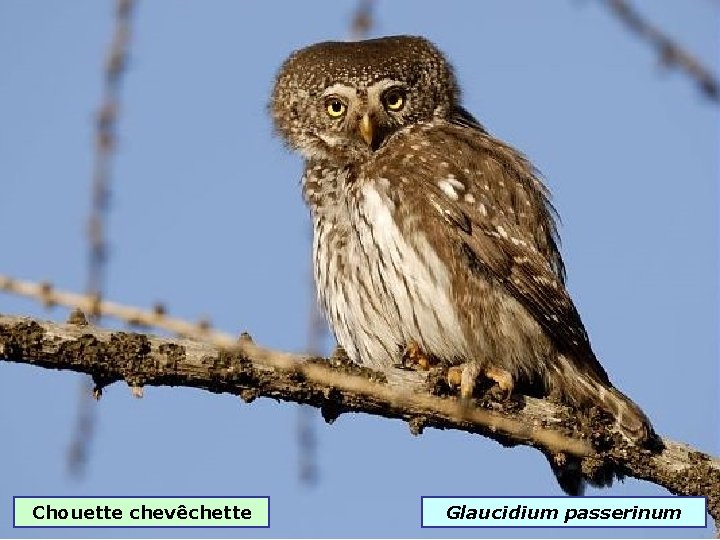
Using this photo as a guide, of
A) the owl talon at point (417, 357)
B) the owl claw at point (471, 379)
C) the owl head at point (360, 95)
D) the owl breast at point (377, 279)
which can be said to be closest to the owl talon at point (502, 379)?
the owl claw at point (471, 379)

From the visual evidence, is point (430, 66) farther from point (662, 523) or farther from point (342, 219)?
point (662, 523)

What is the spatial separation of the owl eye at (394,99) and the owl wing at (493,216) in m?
0.38

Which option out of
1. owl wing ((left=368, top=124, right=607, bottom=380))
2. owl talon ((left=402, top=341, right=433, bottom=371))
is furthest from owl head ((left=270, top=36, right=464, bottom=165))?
owl talon ((left=402, top=341, right=433, bottom=371))

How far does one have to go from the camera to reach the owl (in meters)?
4.18

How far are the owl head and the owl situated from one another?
0.06ft

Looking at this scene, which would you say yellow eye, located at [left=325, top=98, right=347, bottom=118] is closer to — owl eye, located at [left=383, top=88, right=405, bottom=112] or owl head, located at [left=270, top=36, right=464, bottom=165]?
owl head, located at [left=270, top=36, right=464, bottom=165]

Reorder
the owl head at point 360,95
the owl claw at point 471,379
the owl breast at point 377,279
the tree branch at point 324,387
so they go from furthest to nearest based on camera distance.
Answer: the owl head at point 360,95, the owl breast at point 377,279, the owl claw at point 471,379, the tree branch at point 324,387

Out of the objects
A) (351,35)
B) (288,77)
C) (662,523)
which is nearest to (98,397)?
(351,35)

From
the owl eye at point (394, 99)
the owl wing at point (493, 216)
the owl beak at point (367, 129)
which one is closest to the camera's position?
the owl wing at point (493, 216)

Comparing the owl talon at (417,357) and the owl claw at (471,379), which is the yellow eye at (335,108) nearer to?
the owl talon at (417,357)

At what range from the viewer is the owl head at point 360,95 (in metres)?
5.02

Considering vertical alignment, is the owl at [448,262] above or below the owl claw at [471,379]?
above

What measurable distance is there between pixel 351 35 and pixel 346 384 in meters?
1.15

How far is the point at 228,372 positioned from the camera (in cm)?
300
